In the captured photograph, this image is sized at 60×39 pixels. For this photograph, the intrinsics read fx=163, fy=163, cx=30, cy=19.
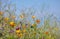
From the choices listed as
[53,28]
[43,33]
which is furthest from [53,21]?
[43,33]

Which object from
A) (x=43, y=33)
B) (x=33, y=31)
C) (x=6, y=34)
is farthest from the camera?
(x=43, y=33)

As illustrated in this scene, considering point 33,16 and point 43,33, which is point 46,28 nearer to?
point 43,33

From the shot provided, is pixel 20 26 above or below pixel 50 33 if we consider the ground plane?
above

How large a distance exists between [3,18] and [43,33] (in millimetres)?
610

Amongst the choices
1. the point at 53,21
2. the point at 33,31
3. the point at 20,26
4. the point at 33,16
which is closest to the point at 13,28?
the point at 20,26

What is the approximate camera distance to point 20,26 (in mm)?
2156

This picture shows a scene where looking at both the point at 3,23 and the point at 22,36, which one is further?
the point at 3,23

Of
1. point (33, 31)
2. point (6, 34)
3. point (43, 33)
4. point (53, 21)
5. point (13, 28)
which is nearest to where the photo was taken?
point (6, 34)

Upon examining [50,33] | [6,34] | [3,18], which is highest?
[3,18]

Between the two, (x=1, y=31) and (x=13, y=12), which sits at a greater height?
(x=13, y=12)

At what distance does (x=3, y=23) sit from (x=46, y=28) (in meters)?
0.66

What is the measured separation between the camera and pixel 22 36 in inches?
77.1

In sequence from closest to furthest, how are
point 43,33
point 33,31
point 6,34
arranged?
1. point 6,34
2. point 33,31
3. point 43,33

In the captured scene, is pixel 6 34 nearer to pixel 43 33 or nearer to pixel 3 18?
pixel 3 18
